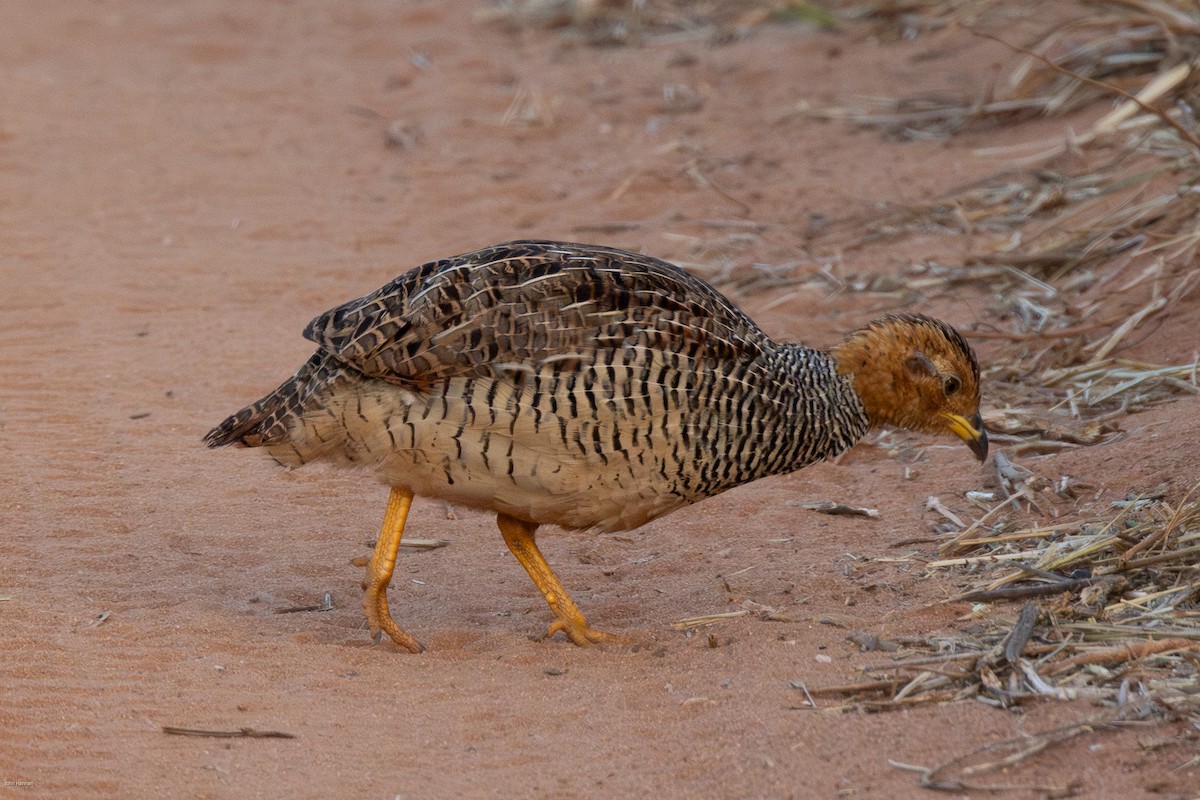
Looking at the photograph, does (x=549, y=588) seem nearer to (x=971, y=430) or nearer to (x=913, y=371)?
(x=913, y=371)

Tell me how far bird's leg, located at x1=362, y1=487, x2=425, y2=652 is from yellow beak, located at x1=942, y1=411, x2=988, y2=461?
2.18 metres

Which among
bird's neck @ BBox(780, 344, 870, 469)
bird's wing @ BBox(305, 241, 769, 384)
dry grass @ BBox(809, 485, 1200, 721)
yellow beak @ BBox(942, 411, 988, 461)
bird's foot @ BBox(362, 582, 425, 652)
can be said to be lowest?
bird's foot @ BBox(362, 582, 425, 652)

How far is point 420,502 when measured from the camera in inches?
281

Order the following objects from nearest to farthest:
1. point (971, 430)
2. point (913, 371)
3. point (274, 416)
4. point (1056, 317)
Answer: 1. point (274, 416)
2. point (913, 371)
3. point (971, 430)
4. point (1056, 317)

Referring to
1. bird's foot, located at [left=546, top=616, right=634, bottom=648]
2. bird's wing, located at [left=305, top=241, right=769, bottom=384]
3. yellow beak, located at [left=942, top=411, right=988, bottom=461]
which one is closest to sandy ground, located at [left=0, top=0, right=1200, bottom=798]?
bird's foot, located at [left=546, top=616, right=634, bottom=648]

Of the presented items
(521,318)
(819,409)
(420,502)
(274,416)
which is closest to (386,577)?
(274,416)

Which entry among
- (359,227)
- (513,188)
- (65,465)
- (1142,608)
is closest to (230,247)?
(359,227)

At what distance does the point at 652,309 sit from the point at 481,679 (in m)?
1.45

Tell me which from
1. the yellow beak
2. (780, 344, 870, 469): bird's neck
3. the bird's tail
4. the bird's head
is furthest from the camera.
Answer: the yellow beak

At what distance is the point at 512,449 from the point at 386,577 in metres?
0.79

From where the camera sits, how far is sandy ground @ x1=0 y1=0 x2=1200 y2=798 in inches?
177

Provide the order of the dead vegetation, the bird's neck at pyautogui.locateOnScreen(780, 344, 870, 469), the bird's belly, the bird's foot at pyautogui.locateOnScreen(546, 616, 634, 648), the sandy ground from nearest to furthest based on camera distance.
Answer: the sandy ground < the dead vegetation < the bird's belly < the bird's foot at pyautogui.locateOnScreen(546, 616, 634, 648) < the bird's neck at pyautogui.locateOnScreen(780, 344, 870, 469)

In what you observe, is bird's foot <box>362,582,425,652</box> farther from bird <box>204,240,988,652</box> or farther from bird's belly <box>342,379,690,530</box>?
bird's belly <box>342,379,690,530</box>

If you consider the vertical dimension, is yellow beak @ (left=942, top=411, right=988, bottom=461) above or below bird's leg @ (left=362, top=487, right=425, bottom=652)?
above
